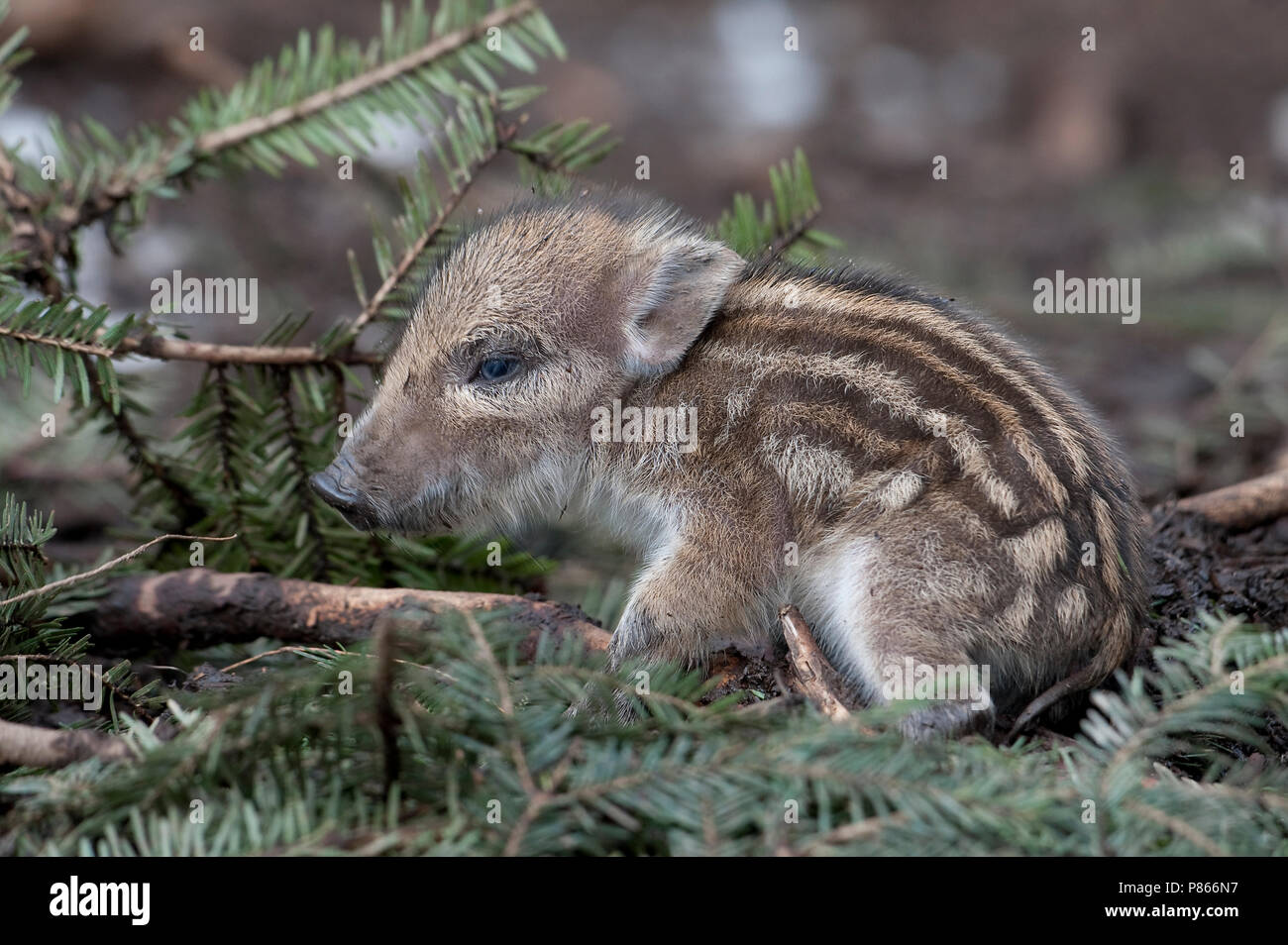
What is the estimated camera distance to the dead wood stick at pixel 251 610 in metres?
2.65

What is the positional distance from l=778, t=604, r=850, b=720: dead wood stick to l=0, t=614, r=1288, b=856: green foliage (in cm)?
37

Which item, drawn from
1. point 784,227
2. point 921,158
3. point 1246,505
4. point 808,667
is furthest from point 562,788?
point 921,158

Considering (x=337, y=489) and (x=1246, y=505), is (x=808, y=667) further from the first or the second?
(x=1246, y=505)

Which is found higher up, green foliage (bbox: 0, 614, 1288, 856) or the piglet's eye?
the piglet's eye

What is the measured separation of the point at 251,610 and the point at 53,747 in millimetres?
911

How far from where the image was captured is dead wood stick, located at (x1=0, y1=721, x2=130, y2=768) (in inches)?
70.0

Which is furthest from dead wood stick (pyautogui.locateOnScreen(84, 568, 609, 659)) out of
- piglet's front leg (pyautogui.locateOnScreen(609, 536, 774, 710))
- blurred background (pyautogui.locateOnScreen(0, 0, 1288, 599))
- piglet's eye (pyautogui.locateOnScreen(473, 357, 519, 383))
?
blurred background (pyautogui.locateOnScreen(0, 0, 1288, 599))

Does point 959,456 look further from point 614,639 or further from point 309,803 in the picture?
point 309,803

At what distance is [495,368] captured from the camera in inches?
125

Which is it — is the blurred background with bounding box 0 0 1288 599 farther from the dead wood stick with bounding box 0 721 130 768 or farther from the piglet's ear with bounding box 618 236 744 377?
the dead wood stick with bounding box 0 721 130 768

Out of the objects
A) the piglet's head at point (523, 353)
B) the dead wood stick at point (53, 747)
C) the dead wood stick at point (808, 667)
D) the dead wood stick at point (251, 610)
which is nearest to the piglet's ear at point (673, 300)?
the piglet's head at point (523, 353)

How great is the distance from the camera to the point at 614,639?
108 inches

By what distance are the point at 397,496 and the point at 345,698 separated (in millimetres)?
1402
